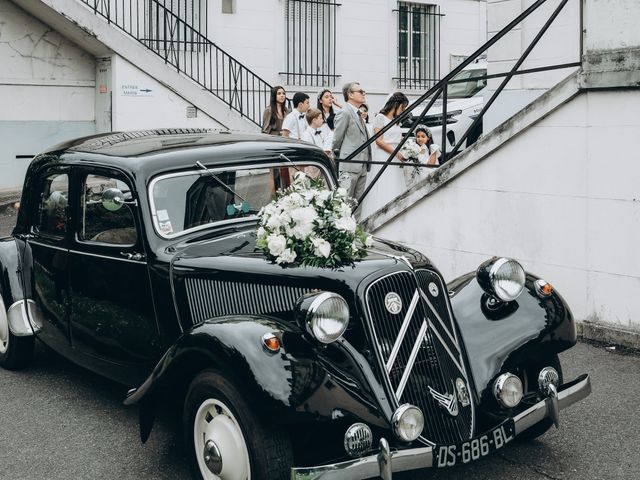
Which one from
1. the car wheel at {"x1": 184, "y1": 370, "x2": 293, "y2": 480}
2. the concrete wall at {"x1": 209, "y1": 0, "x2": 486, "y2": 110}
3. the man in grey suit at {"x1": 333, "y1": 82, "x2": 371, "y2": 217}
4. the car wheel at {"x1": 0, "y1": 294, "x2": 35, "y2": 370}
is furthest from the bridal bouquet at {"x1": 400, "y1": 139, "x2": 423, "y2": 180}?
the concrete wall at {"x1": 209, "y1": 0, "x2": 486, "y2": 110}

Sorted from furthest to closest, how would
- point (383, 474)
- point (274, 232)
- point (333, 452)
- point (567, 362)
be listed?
point (567, 362) → point (274, 232) → point (333, 452) → point (383, 474)

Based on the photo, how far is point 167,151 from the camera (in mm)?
5312

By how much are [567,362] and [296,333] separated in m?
3.18

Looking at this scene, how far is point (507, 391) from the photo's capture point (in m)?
4.40

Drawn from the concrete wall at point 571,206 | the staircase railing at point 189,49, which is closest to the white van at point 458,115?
the staircase railing at point 189,49

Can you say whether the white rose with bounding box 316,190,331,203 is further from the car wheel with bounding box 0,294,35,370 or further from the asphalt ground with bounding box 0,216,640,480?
the car wheel with bounding box 0,294,35,370

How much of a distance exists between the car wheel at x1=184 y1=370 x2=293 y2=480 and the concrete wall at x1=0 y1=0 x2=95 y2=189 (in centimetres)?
1196

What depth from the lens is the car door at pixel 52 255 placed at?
19.0 feet

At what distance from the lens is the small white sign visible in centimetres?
1538

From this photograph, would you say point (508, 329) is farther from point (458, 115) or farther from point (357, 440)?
point (458, 115)

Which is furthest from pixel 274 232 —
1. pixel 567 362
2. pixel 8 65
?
pixel 8 65

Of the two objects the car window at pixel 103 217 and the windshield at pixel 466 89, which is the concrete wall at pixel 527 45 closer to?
the windshield at pixel 466 89

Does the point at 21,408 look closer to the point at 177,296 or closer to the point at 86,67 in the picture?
the point at 177,296

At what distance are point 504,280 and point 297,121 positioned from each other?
22.5ft
